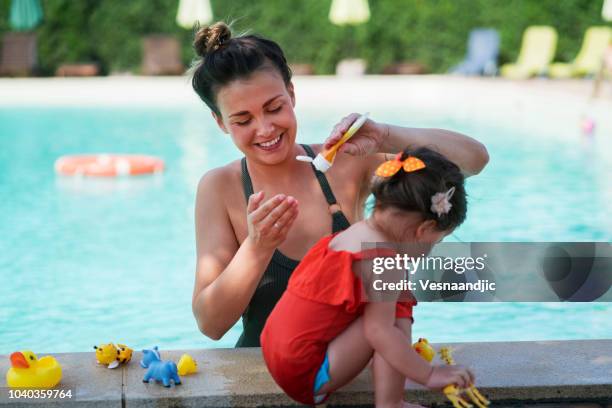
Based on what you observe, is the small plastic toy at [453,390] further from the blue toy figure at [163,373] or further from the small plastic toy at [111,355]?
the small plastic toy at [111,355]

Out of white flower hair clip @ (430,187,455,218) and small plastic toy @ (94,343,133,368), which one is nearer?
white flower hair clip @ (430,187,455,218)

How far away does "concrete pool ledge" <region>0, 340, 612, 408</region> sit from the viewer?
2.63m

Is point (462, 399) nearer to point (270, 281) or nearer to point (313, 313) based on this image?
point (313, 313)

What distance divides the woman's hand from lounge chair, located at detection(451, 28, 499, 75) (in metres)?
18.6

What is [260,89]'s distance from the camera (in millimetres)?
2928

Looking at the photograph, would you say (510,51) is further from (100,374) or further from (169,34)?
(100,374)

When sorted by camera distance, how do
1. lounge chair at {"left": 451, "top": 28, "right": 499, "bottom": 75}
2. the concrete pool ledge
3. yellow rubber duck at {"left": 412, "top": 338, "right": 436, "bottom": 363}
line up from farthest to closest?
lounge chair at {"left": 451, "top": 28, "right": 499, "bottom": 75} < yellow rubber duck at {"left": 412, "top": 338, "right": 436, "bottom": 363} < the concrete pool ledge

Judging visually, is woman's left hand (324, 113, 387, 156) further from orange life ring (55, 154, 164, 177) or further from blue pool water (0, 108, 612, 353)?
orange life ring (55, 154, 164, 177)

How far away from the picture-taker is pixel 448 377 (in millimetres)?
2414

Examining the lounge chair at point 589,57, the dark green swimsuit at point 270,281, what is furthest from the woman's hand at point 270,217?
the lounge chair at point 589,57

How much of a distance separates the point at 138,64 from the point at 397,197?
817 inches

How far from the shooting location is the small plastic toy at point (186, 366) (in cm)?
278

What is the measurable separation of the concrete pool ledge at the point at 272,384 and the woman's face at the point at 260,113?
0.69 m

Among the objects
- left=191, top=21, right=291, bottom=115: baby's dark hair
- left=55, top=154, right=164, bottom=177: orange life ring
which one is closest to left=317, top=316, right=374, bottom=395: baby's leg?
left=191, top=21, right=291, bottom=115: baby's dark hair
